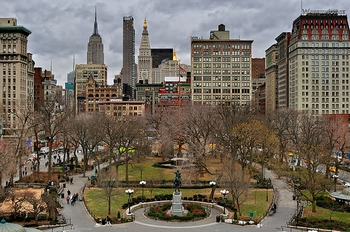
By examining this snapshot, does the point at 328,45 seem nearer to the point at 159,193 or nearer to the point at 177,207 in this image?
the point at 159,193

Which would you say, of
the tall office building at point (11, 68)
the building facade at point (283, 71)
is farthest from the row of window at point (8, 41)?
the building facade at point (283, 71)

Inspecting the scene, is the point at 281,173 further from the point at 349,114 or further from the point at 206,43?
the point at 206,43

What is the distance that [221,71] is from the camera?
147 meters

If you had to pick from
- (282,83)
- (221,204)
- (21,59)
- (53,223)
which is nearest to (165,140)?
(221,204)

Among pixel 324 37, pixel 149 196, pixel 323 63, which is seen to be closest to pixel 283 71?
pixel 323 63

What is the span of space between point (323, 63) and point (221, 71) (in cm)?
3585

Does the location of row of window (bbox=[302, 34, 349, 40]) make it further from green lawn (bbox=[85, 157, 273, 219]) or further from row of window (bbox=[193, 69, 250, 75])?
green lawn (bbox=[85, 157, 273, 219])

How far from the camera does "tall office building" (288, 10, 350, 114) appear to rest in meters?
130

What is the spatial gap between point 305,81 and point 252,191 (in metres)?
88.1

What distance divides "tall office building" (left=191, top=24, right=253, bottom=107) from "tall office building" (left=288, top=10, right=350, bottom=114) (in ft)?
66.9

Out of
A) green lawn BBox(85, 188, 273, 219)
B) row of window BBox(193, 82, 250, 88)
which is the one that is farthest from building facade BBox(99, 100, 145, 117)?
green lawn BBox(85, 188, 273, 219)

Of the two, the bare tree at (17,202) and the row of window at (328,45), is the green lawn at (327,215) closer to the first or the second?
the bare tree at (17,202)

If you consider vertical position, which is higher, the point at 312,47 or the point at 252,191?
the point at 312,47

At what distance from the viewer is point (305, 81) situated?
13300 cm
